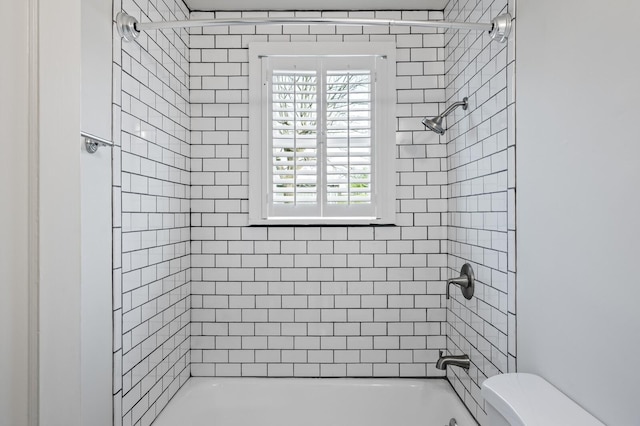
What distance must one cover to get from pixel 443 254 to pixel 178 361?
157 centimetres

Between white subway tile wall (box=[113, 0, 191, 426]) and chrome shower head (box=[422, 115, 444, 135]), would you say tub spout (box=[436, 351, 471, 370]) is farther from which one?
white subway tile wall (box=[113, 0, 191, 426])

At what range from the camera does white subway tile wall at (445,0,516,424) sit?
60.7 inches

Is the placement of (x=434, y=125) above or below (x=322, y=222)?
above

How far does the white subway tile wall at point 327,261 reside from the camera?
7.77 ft

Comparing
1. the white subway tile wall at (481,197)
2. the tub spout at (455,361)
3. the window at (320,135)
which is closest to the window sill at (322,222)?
the window at (320,135)

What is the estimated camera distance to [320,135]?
7.83 ft

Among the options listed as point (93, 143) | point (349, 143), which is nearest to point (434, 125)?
point (349, 143)

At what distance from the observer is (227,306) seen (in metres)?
2.39

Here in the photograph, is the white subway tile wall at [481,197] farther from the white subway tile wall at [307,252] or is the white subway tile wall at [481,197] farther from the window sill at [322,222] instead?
the window sill at [322,222]

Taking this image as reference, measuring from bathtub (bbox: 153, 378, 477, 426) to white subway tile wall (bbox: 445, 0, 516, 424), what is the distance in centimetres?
25

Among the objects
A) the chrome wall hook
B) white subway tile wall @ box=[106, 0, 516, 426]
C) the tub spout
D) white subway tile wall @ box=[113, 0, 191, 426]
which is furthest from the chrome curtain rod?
the tub spout

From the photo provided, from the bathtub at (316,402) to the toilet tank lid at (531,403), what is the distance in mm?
1039

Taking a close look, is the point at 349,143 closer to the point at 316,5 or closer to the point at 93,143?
the point at 316,5

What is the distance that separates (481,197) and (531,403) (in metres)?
0.91
